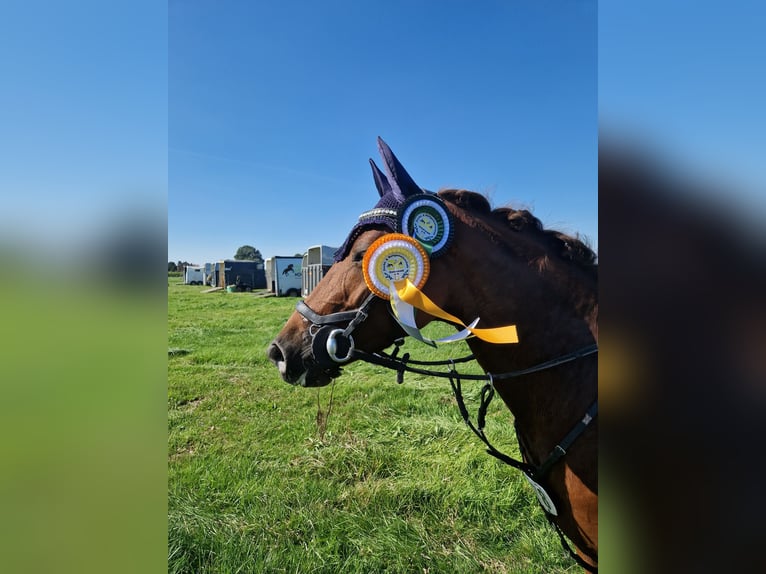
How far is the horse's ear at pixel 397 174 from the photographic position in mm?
2102

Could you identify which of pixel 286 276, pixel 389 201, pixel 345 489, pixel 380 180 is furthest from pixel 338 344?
pixel 286 276

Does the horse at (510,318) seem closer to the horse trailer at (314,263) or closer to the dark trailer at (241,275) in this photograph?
→ the horse trailer at (314,263)

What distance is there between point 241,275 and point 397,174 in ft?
85.9

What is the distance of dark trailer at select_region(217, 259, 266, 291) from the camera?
81.0 feet

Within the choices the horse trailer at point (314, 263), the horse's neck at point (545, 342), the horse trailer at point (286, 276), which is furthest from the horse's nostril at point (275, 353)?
the horse trailer at point (286, 276)

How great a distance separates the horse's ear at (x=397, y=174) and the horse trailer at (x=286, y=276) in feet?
72.9

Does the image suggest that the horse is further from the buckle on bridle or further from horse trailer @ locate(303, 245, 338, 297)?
horse trailer @ locate(303, 245, 338, 297)

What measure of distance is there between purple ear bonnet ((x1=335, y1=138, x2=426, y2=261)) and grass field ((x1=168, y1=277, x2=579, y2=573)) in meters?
1.01

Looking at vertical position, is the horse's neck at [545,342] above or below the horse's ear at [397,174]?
below

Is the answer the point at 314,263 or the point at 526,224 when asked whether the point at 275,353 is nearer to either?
the point at 526,224
